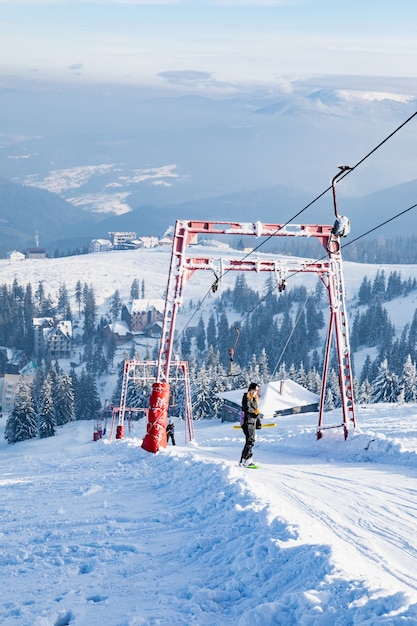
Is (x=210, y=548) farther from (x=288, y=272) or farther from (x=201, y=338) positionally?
(x=201, y=338)

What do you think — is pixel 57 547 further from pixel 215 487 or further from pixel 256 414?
pixel 256 414

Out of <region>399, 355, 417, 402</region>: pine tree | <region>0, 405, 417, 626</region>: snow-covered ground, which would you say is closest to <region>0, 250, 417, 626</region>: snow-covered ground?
<region>0, 405, 417, 626</region>: snow-covered ground

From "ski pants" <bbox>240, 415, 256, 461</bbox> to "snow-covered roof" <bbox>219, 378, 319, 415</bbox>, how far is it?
58911 mm

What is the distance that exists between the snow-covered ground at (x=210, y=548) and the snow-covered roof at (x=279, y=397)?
60633mm

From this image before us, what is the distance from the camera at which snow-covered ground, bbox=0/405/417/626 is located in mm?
6576

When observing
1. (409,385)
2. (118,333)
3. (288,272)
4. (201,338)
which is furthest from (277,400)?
(118,333)

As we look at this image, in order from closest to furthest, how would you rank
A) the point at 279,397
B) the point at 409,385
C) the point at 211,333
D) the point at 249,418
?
1. the point at 249,418
2. the point at 409,385
3. the point at 279,397
4. the point at 211,333

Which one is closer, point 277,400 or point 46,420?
point 277,400

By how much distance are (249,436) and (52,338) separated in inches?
6713

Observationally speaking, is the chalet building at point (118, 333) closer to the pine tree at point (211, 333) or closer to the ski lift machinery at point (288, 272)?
the pine tree at point (211, 333)

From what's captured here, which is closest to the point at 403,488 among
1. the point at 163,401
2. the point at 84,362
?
the point at 163,401

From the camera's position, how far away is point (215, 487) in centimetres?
1155

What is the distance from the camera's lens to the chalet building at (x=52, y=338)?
597 feet

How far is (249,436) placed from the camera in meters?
15.8
